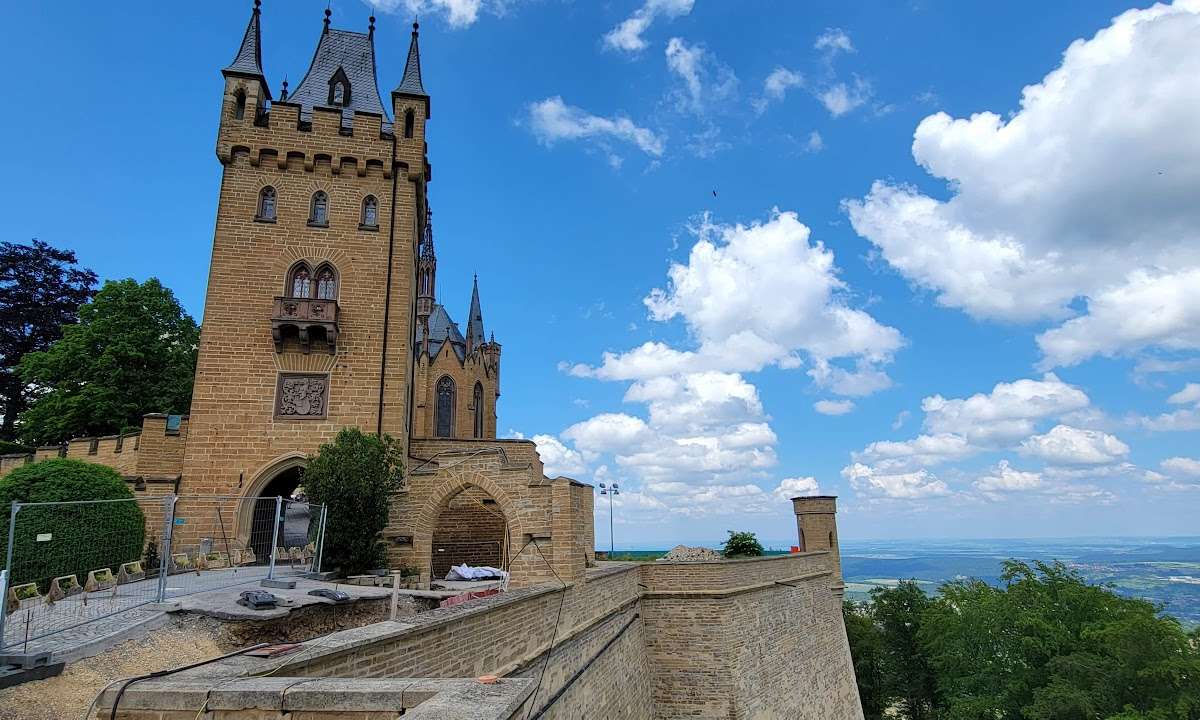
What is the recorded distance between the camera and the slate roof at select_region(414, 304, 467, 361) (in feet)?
132

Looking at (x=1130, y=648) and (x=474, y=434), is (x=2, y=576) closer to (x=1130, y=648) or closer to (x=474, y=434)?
(x=1130, y=648)

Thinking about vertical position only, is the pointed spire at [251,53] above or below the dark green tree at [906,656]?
above

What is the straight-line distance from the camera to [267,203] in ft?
62.0

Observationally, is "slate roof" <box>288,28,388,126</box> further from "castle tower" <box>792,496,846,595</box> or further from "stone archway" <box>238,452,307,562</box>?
"castle tower" <box>792,496,846,595</box>

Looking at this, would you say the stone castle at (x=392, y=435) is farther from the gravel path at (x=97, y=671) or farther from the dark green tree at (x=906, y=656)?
the dark green tree at (x=906, y=656)

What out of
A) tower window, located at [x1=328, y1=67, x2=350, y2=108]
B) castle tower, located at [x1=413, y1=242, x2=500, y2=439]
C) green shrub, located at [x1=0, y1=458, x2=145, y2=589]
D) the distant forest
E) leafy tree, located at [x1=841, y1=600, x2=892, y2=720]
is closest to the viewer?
green shrub, located at [x1=0, y1=458, x2=145, y2=589]

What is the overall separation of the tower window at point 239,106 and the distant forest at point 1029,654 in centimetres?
3134

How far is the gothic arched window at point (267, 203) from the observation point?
61.4 ft

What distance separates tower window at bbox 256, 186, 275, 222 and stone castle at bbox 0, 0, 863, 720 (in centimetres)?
4

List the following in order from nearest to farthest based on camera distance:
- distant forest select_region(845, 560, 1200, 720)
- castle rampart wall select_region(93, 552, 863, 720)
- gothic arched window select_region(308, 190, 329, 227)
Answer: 1. castle rampart wall select_region(93, 552, 863, 720)
2. gothic arched window select_region(308, 190, 329, 227)
3. distant forest select_region(845, 560, 1200, 720)

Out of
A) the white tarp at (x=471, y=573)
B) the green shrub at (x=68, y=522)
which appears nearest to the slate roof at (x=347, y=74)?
the green shrub at (x=68, y=522)

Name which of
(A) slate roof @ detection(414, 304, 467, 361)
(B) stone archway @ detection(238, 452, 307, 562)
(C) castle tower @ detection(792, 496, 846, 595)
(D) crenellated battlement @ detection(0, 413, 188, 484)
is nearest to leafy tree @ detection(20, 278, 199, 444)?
(D) crenellated battlement @ detection(0, 413, 188, 484)

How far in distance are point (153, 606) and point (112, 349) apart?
20.9 metres

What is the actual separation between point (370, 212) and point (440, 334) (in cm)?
2461
